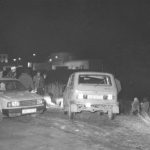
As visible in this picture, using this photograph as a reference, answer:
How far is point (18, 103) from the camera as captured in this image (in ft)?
34.5

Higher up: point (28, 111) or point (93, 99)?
point (93, 99)

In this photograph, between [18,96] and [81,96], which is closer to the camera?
[81,96]

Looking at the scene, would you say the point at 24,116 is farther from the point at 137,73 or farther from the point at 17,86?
the point at 137,73

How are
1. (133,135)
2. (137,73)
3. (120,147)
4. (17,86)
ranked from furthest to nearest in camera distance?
(137,73), (17,86), (133,135), (120,147)

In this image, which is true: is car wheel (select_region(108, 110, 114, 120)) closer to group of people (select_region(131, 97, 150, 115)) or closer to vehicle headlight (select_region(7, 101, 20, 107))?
group of people (select_region(131, 97, 150, 115))

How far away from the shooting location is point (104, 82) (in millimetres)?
11867

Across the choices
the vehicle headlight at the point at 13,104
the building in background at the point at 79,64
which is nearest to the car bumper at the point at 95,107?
the vehicle headlight at the point at 13,104

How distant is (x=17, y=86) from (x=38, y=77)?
12.6 feet

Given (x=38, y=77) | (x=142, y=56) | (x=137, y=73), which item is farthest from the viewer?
(x=137, y=73)

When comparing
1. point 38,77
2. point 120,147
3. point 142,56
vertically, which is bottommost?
point 120,147

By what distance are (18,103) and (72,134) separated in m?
2.98

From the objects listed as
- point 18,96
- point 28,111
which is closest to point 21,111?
point 28,111

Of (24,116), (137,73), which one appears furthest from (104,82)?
(137,73)

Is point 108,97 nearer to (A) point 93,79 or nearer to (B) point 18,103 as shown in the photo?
(A) point 93,79
